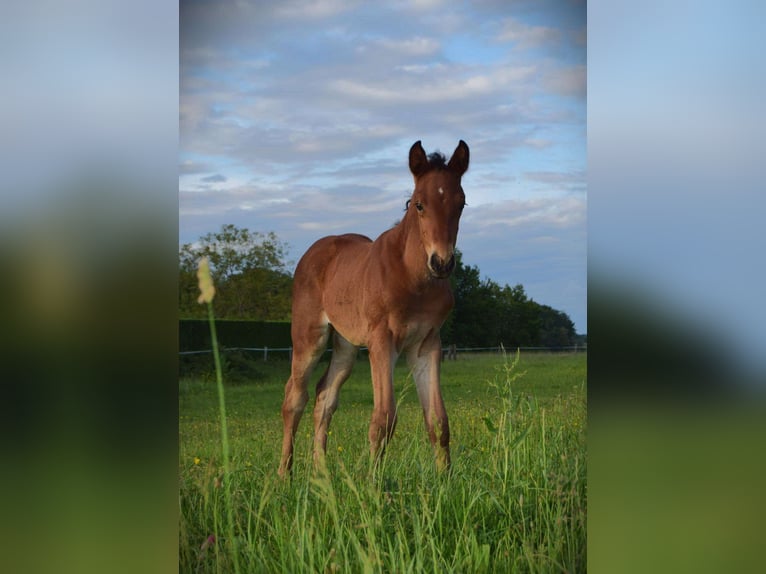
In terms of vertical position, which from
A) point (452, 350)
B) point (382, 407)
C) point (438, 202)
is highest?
point (438, 202)

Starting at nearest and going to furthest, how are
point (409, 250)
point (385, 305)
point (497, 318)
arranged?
point (497, 318) < point (409, 250) < point (385, 305)

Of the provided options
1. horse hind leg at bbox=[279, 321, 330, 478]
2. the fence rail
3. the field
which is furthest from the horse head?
horse hind leg at bbox=[279, 321, 330, 478]

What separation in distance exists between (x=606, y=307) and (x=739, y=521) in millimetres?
734

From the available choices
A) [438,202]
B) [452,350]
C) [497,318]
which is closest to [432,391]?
[452,350]

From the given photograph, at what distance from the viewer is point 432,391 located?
319cm

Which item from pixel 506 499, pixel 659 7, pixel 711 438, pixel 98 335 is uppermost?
pixel 659 7

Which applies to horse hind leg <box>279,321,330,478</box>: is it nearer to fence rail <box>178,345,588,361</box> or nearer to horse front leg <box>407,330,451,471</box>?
fence rail <box>178,345,588,361</box>

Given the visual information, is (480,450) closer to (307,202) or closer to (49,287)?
(307,202)

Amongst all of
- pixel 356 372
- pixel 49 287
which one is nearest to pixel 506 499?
pixel 356 372

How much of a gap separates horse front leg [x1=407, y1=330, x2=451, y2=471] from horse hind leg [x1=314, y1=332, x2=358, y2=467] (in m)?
0.41

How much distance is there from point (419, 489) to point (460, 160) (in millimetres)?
1269

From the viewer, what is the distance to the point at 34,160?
198 cm

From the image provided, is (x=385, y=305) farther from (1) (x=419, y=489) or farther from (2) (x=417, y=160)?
(1) (x=419, y=489)

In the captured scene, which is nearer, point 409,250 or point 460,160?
point 460,160
